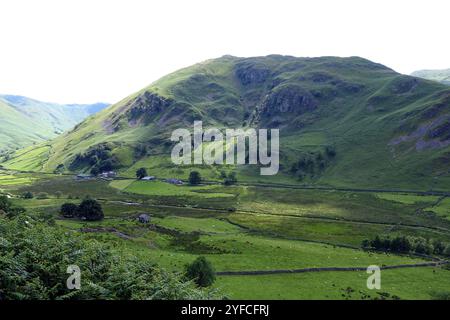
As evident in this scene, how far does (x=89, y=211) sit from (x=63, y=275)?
317 ft

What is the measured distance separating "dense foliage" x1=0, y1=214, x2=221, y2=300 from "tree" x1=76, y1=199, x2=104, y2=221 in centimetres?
8385

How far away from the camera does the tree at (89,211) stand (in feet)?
417

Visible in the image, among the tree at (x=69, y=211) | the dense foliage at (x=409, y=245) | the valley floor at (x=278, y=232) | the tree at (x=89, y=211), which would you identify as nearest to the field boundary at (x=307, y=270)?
the valley floor at (x=278, y=232)

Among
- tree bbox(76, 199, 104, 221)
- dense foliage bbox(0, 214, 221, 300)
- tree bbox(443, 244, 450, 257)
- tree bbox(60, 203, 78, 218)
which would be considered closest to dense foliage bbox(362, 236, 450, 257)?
tree bbox(443, 244, 450, 257)

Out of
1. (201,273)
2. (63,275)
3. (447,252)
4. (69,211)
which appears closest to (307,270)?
(201,273)

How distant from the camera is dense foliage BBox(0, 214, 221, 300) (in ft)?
104

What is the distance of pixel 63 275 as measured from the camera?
116 ft

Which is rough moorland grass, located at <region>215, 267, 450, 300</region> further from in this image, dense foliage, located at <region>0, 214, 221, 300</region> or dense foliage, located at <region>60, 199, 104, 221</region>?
dense foliage, located at <region>60, 199, 104, 221</region>

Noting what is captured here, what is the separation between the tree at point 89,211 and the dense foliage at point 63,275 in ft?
275

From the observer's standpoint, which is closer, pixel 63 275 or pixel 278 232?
pixel 63 275

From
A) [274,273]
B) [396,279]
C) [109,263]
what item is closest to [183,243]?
[274,273]

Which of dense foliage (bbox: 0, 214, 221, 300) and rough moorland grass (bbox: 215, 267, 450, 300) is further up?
dense foliage (bbox: 0, 214, 221, 300)

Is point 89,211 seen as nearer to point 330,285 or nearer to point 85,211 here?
point 85,211
